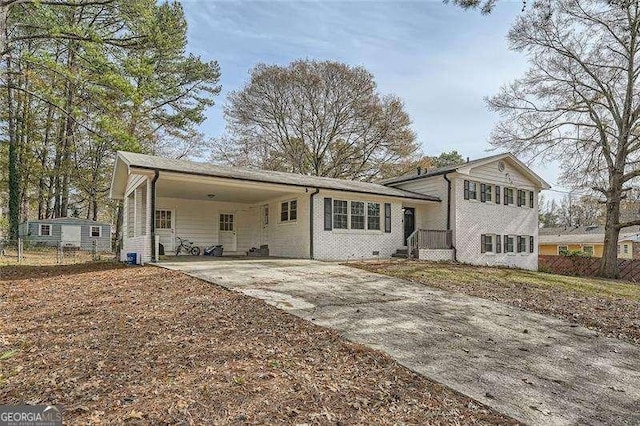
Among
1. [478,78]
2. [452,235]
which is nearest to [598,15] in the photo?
[478,78]

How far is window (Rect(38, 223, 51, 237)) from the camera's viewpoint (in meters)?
27.1

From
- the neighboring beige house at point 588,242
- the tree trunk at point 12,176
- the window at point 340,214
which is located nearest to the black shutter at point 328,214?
the window at point 340,214

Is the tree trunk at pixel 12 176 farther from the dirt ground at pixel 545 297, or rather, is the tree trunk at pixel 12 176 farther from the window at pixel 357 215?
the dirt ground at pixel 545 297

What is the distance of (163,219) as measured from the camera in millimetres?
17031

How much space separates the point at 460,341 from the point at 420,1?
693cm

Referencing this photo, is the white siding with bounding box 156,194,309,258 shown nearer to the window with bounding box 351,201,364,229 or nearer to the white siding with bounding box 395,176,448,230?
the window with bounding box 351,201,364,229

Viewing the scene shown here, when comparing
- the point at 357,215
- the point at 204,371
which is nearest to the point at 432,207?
the point at 357,215

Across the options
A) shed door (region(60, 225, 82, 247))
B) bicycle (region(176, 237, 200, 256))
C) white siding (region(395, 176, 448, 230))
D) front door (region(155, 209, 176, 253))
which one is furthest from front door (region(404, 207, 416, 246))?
shed door (region(60, 225, 82, 247))

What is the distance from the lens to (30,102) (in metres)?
27.5

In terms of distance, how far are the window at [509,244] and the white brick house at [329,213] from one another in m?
0.11

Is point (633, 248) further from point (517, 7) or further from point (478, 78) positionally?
point (517, 7)

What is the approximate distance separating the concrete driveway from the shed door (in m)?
23.7

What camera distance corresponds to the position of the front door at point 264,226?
58.7 ft

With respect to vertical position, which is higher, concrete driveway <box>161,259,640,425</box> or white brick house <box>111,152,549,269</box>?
white brick house <box>111,152,549,269</box>
